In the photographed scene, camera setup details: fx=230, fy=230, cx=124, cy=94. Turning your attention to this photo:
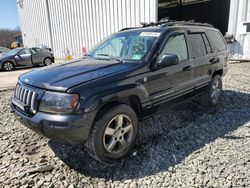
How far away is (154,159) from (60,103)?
59.4 inches

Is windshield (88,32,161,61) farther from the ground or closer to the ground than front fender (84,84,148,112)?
farther from the ground

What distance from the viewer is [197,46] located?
175 inches

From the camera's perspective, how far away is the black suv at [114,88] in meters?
2.66

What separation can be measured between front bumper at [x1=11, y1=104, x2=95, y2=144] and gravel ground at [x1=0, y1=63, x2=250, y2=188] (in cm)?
55

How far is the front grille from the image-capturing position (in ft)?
9.22

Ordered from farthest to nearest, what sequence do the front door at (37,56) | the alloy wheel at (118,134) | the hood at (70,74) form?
the front door at (37,56) → the alloy wheel at (118,134) → the hood at (70,74)

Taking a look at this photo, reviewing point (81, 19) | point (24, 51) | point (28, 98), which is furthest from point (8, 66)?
point (28, 98)

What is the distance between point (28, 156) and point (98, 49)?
7.36ft

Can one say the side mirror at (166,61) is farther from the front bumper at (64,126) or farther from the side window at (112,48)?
the front bumper at (64,126)

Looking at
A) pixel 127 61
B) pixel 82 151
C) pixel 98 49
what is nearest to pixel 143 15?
pixel 98 49

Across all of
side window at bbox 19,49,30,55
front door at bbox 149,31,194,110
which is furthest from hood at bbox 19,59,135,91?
side window at bbox 19,49,30,55

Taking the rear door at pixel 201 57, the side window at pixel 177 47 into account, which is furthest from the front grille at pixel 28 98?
the rear door at pixel 201 57

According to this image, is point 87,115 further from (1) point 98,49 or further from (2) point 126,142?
(1) point 98,49

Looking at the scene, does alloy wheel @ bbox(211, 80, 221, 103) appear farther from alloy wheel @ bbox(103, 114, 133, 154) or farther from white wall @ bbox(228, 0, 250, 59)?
white wall @ bbox(228, 0, 250, 59)
